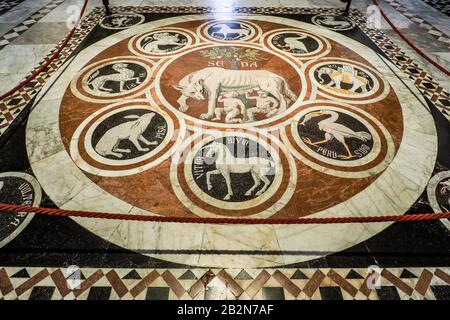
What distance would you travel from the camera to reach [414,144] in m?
2.95

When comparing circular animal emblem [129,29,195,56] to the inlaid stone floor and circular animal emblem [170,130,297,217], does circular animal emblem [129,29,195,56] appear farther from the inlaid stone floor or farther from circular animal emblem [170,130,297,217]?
circular animal emblem [170,130,297,217]

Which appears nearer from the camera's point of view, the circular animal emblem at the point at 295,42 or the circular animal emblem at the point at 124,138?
the circular animal emblem at the point at 124,138

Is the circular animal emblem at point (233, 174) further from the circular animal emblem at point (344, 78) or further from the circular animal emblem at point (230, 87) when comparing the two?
the circular animal emblem at point (344, 78)

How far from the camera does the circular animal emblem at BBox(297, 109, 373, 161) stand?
284 cm

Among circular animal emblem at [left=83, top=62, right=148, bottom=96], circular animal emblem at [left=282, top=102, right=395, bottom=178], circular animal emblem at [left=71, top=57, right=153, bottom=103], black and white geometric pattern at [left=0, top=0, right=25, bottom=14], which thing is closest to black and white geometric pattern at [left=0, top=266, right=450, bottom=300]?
circular animal emblem at [left=282, top=102, right=395, bottom=178]

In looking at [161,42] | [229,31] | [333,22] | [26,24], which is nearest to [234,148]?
[161,42]

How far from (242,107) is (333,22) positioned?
3.23m

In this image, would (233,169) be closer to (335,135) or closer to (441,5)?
(335,135)

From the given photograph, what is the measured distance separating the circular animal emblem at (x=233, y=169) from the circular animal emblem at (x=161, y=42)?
7.20ft

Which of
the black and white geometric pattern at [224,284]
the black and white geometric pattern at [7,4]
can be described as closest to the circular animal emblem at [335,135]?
the black and white geometric pattern at [224,284]

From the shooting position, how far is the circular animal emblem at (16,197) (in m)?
2.21

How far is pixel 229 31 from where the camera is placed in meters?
4.83
